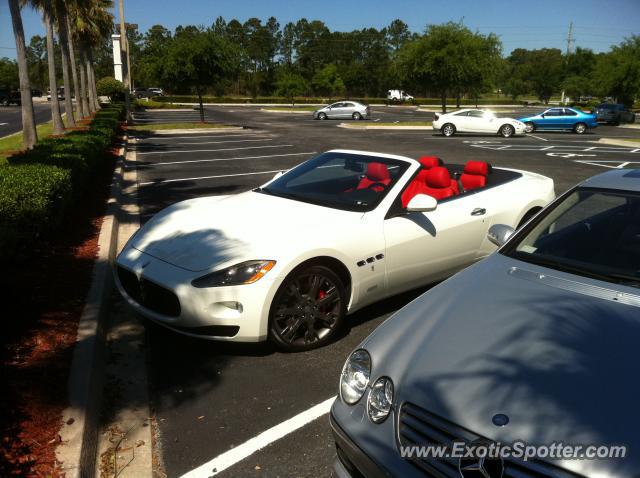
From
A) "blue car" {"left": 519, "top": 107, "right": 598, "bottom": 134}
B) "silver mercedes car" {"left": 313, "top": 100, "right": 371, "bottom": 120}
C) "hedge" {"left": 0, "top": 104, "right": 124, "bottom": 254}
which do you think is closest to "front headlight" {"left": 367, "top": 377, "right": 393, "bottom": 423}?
"hedge" {"left": 0, "top": 104, "right": 124, "bottom": 254}

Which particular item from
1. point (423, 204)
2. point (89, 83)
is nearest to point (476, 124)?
point (423, 204)

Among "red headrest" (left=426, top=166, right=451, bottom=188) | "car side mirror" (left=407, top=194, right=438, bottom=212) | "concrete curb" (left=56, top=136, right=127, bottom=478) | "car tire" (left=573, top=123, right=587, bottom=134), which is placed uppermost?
"car tire" (left=573, top=123, right=587, bottom=134)

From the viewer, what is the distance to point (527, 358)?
7.37 feet

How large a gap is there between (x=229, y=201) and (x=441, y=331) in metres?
2.96

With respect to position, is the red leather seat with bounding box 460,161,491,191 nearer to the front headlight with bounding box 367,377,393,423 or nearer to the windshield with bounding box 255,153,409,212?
the windshield with bounding box 255,153,409,212

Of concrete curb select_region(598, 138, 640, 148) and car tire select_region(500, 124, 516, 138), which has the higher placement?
car tire select_region(500, 124, 516, 138)

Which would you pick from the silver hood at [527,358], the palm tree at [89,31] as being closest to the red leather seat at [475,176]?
the silver hood at [527,358]

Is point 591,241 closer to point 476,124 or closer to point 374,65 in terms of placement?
point 476,124

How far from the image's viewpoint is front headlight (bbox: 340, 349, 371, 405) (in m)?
2.46

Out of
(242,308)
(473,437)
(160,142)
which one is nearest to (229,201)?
(242,308)

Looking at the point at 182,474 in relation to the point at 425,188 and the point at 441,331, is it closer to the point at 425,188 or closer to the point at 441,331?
the point at 441,331

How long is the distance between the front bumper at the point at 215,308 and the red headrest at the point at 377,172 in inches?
68.7

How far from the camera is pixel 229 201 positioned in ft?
16.6

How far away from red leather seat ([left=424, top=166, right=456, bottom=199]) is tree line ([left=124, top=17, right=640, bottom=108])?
25.5 m
